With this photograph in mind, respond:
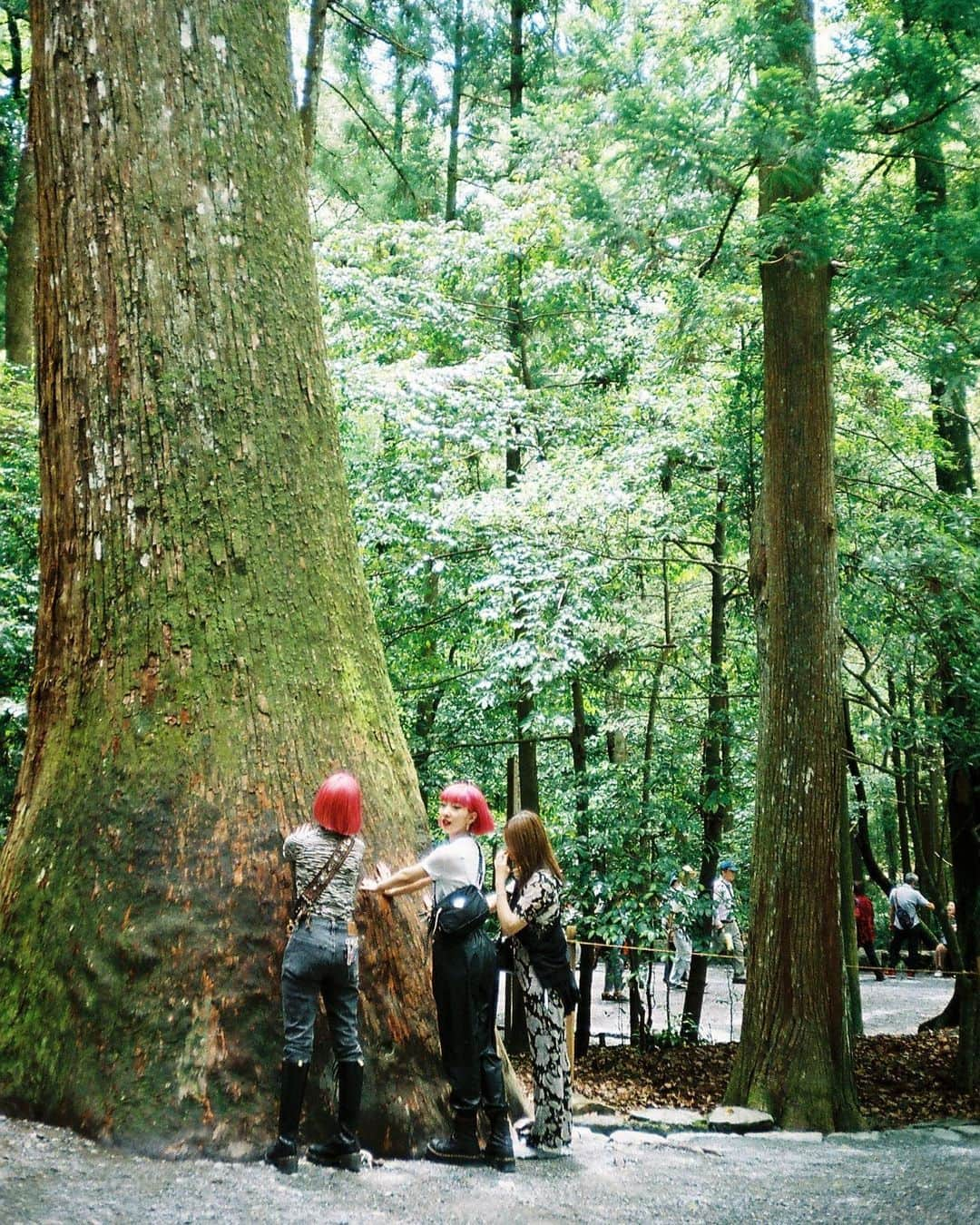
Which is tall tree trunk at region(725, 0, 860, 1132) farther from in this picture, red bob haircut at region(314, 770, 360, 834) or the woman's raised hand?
red bob haircut at region(314, 770, 360, 834)

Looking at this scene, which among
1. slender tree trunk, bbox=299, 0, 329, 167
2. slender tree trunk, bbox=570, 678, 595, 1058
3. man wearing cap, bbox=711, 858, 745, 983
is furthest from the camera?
man wearing cap, bbox=711, 858, 745, 983

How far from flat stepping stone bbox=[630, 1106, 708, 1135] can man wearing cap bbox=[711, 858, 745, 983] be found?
9.82ft

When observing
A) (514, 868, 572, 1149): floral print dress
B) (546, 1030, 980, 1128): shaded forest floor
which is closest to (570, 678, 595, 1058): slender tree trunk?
(546, 1030, 980, 1128): shaded forest floor

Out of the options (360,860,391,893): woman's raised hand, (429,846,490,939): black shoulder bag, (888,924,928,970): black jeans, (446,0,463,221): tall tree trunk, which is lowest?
(888,924,928,970): black jeans

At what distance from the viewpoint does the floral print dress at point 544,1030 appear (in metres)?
4.56

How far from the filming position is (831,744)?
730 cm

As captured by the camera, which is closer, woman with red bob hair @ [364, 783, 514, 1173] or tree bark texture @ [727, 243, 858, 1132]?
woman with red bob hair @ [364, 783, 514, 1173]

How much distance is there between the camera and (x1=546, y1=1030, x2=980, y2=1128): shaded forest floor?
27.9ft

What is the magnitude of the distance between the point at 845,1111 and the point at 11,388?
341 inches

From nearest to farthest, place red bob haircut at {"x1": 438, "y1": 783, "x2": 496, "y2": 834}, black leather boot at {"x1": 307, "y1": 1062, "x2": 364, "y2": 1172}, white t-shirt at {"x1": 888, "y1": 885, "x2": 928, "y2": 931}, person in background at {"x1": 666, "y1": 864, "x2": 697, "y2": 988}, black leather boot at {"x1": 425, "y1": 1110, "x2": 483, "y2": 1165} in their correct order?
black leather boot at {"x1": 307, "y1": 1062, "x2": 364, "y2": 1172}
black leather boot at {"x1": 425, "y1": 1110, "x2": 483, "y2": 1165}
red bob haircut at {"x1": 438, "y1": 783, "x2": 496, "y2": 834}
person in background at {"x1": 666, "y1": 864, "x2": 697, "y2": 988}
white t-shirt at {"x1": 888, "y1": 885, "x2": 928, "y2": 931}

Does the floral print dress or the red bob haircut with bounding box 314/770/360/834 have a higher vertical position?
the red bob haircut with bounding box 314/770/360/834

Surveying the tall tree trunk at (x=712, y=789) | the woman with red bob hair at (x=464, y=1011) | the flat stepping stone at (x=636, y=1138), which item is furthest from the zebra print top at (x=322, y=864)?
the tall tree trunk at (x=712, y=789)

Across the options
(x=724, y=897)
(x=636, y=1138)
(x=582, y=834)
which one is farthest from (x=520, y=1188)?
(x=724, y=897)

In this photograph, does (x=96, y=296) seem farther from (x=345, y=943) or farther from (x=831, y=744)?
(x=831, y=744)
